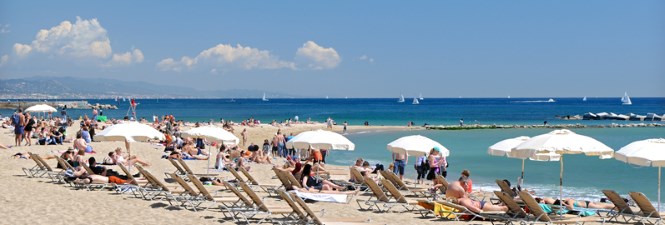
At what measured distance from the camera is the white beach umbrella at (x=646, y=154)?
10.9 meters

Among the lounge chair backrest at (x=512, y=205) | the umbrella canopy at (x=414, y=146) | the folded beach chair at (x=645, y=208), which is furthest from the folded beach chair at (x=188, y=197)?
the folded beach chair at (x=645, y=208)

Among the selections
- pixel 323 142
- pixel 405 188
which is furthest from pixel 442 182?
pixel 323 142

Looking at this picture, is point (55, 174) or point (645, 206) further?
point (55, 174)

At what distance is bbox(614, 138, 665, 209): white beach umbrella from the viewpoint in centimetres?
1091

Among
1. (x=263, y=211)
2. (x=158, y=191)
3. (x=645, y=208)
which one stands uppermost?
(x=645, y=208)

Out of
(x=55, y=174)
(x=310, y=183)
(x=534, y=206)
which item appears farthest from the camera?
(x=55, y=174)

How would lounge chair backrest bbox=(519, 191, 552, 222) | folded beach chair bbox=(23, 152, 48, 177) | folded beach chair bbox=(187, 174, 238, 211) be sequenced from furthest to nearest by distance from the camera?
folded beach chair bbox=(23, 152, 48, 177) < folded beach chair bbox=(187, 174, 238, 211) < lounge chair backrest bbox=(519, 191, 552, 222)

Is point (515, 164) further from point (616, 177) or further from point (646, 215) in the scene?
point (646, 215)

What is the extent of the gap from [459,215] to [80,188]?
7141mm

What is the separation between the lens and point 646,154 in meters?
11.1

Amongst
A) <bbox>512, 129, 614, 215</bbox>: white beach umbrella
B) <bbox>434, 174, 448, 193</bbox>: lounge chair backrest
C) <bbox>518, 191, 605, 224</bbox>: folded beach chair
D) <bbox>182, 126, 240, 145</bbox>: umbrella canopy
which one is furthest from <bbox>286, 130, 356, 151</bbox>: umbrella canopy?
<bbox>518, 191, 605, 224</bbox>: folded beach chair

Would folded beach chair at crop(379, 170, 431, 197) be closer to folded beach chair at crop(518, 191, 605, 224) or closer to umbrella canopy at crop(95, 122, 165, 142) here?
folded beach chair at crop(518, 191, 605, 224)

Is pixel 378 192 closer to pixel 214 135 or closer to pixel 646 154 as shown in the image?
pixel 646 154

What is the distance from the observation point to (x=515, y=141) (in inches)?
596
